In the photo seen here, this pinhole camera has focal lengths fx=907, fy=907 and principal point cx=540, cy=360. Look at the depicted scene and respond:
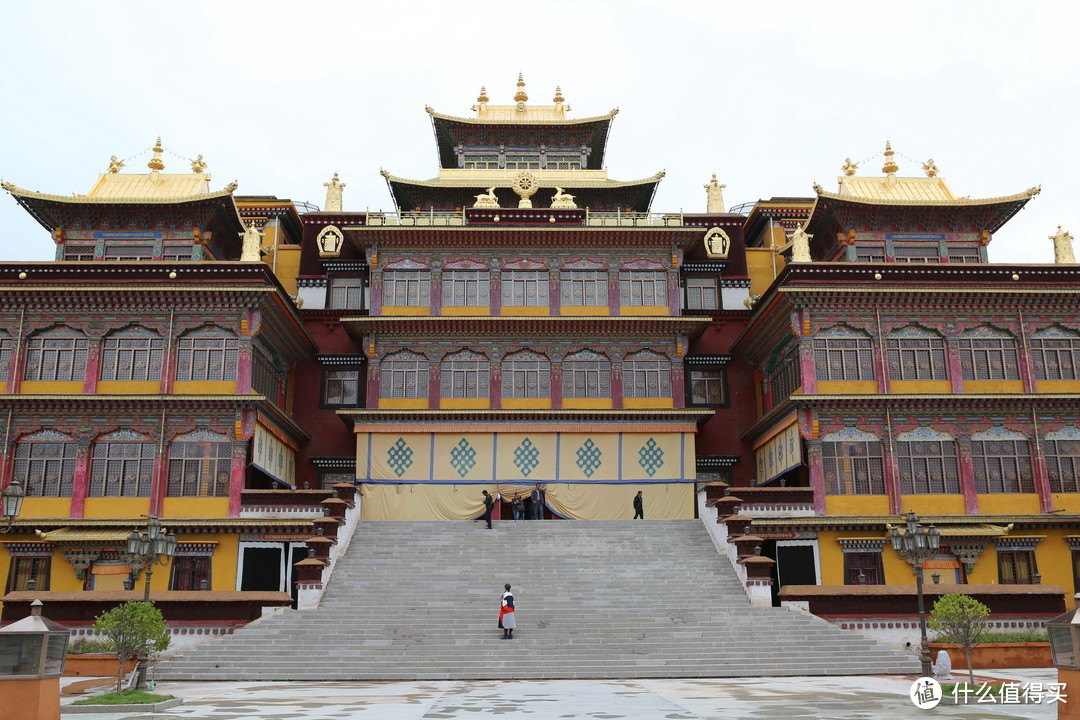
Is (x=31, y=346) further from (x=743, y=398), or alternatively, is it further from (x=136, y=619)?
(x=743, y=398)

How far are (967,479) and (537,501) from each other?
16095 mm

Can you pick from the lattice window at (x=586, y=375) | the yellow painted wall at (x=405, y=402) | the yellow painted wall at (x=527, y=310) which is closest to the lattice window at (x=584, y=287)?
the yellow painted wall at (x=527, y=310)

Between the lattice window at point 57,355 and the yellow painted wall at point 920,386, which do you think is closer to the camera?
the lattice window at point 57,355

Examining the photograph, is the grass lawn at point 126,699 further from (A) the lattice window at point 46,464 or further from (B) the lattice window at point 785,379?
(B) the lattice window at point 785,379

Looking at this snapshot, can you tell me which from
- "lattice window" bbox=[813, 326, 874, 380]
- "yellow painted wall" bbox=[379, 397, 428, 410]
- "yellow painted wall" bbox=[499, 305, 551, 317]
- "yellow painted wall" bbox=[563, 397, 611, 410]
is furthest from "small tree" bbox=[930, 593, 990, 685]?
"yellow painted wall" bbox=[379, 397, 428, 410]

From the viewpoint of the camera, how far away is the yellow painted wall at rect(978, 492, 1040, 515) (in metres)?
33.3

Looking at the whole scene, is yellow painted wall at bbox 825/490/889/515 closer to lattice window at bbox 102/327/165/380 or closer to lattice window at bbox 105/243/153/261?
lattice window at bbox 102/327/165/380

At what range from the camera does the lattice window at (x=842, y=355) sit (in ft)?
114

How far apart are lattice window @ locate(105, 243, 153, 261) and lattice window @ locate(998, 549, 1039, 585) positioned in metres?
35.8

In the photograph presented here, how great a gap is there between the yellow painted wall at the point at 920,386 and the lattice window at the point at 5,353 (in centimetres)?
3348

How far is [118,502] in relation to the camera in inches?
1297

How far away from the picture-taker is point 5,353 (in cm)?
3459

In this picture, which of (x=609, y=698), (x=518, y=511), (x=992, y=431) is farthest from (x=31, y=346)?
(x=992, y=431)

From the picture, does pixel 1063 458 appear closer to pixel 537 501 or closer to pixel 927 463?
pixel 927 463
